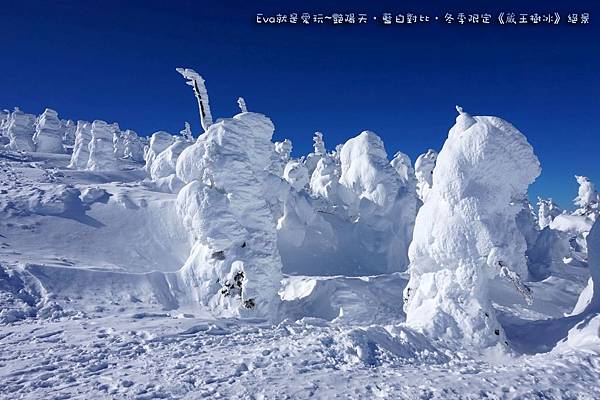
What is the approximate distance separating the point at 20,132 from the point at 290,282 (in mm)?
71112

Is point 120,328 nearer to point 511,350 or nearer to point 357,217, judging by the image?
point 511,350

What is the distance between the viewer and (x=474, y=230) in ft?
52.5

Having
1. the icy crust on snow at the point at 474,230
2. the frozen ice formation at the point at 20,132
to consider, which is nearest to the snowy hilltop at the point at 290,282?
the icy crust on snow at the point at 474,230

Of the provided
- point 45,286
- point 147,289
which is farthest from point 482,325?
point 45,286

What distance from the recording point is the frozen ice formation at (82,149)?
214ft

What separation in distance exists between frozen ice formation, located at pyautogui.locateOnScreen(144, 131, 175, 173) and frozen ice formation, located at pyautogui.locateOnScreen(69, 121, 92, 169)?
9.30m

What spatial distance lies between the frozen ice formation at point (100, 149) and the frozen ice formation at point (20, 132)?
19.9 meters

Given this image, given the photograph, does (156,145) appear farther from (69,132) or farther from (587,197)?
(587,197)

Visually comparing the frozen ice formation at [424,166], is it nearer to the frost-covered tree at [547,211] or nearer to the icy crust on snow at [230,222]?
the frost-covered tree at [547,211]

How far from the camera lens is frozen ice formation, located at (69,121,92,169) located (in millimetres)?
65375

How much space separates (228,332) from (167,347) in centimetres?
234

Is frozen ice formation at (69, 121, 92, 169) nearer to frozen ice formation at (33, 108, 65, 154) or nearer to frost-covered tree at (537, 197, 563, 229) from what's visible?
frozen ice formation at (33, 108, 65, 154)

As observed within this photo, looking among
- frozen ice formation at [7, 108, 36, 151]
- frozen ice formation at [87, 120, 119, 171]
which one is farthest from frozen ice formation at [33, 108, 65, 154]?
frozen ice formation at [87, 120, 119, 171]

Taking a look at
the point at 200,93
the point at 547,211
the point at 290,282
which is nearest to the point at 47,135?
the point at 200,93
